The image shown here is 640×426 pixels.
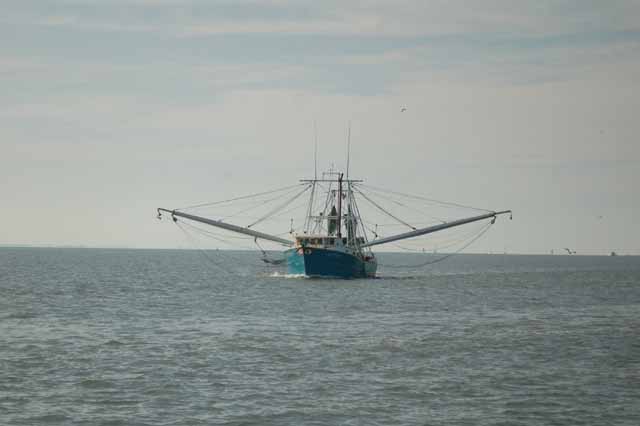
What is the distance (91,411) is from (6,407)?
2.79m

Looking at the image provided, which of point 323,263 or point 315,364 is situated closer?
point 315,364

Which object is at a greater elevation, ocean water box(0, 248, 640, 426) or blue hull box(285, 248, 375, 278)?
blue hull box(285, 248, 375, 278)

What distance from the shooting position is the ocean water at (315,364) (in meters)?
28.8

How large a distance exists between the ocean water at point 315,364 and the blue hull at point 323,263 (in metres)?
26.4

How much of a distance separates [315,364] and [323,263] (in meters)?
59.0

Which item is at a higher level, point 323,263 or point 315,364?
point 323,263

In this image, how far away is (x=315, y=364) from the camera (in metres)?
37.4

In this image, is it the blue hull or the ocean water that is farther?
the blue hull

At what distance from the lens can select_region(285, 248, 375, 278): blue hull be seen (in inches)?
3769

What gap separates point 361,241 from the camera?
106312mm

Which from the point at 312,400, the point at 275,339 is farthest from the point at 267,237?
the point at 312,400

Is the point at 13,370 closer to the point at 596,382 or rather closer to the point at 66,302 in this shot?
the point at 596,382

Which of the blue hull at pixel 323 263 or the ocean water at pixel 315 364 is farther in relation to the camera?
the blue hull at pixel 323 263

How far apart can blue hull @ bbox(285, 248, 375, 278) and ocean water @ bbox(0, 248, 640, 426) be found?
1039 inches
